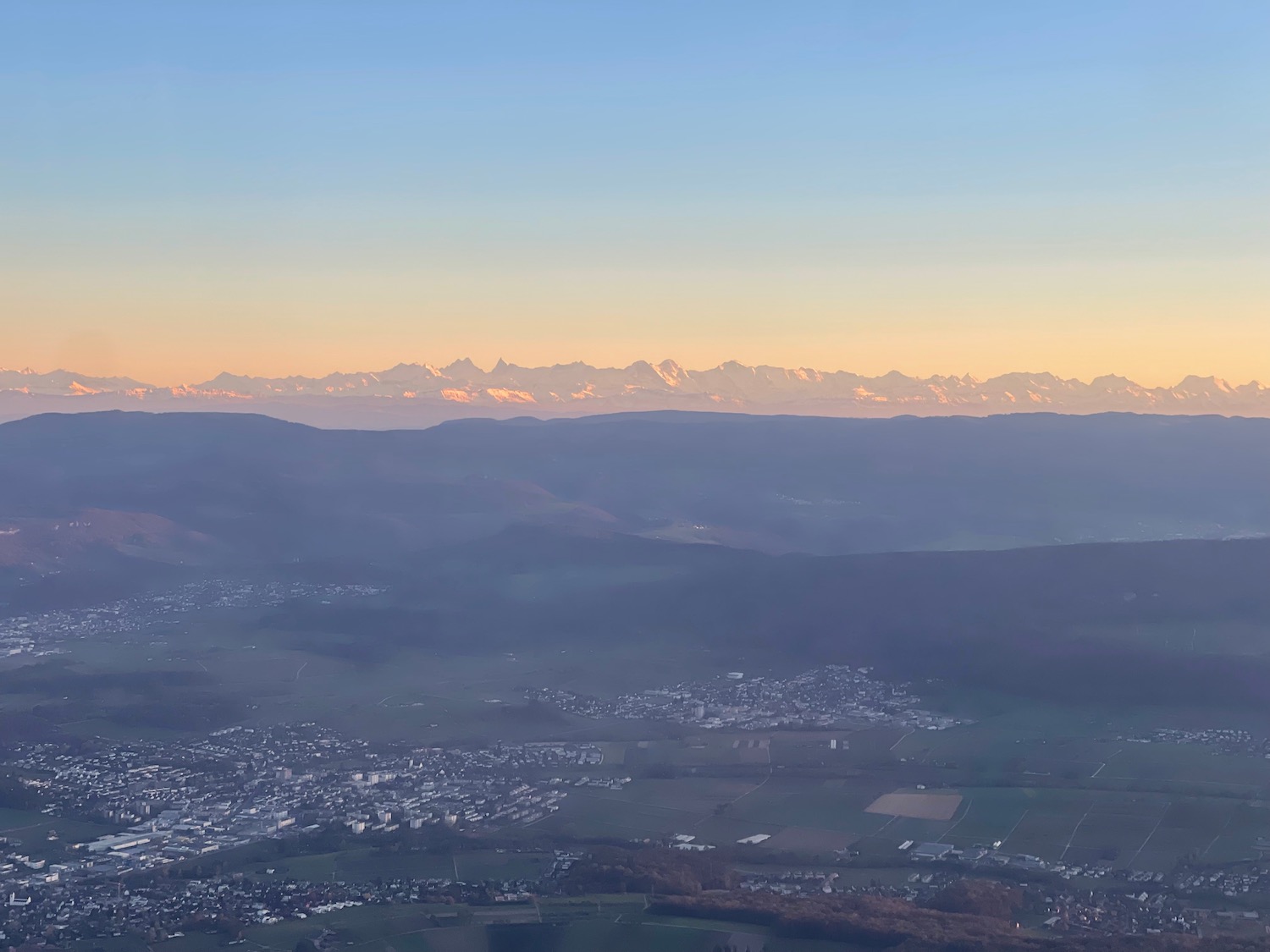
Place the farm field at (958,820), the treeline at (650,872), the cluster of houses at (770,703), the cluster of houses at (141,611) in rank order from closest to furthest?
the treeline at (650,872) < the farm field at (958,820) < the cluster of houses at (770,703) < the cluster of houses at (141,611)

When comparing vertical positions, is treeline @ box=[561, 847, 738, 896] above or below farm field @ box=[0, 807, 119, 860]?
above

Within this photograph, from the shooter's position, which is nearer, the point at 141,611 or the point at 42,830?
the point at 42,830

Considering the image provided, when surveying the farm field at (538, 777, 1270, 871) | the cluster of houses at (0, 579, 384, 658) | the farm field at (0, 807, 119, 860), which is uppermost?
the farm field at (538, 777, 1270, 871)

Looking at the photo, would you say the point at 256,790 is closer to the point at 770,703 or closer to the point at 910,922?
the point at 770,703

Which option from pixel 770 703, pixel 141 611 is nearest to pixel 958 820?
pixel 770 703

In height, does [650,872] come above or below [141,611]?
above

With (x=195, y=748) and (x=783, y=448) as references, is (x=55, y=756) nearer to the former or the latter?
(x=195, y=748)

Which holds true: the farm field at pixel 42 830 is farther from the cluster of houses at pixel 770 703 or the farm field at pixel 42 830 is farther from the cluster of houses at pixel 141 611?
the cluster of houses at pixel 141 611

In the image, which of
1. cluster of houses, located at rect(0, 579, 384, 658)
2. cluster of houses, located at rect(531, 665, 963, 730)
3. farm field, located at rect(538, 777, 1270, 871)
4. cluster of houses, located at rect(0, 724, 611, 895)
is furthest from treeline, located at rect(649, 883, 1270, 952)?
cluster of houses, located at rect(0, 579, 384, 658)

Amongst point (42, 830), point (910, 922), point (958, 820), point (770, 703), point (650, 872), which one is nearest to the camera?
point (910, 922)

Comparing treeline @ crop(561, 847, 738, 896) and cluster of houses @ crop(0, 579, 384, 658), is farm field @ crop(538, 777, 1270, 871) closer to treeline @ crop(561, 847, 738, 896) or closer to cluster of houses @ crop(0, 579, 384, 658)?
treeline @ crop(561, 847, 738, 896)

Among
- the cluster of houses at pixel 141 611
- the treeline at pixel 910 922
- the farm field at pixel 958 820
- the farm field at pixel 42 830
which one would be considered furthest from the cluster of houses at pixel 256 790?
the cluster of houses at pixel 141 611

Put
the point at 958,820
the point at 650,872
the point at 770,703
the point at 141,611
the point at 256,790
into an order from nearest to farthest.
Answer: the point at 650,872 < the point at 958,820 < the point at 256,790 < the point at 770,703 < the point at 141,611
